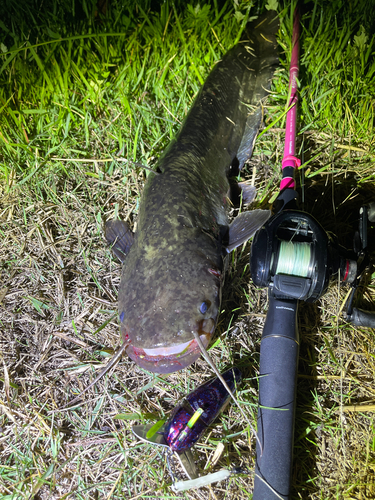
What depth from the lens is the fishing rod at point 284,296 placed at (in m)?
1.57

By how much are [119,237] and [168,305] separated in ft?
2.45

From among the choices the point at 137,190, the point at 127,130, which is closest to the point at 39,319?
the point at 137,190

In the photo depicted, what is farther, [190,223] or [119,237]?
[119,237]

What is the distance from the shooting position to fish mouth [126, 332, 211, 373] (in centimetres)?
163

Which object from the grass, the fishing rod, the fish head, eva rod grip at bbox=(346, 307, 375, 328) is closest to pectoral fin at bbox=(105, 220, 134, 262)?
the grass

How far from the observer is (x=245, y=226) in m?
2.02

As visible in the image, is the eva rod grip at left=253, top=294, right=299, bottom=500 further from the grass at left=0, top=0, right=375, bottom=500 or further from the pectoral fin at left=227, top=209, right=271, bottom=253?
the pectoral fin at left=227, top=209, right=271, bottom=253

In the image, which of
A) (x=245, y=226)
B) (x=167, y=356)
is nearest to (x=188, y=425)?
(x=167, y=356)

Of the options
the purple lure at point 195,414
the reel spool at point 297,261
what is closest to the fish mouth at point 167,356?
the purple lure at point 195,414

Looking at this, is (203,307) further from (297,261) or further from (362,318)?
(362,318)

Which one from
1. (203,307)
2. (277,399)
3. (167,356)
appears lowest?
(277,399)

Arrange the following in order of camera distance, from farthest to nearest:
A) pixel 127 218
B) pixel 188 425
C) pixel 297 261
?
1. pixel 127 218
2. pixel 188 425
3. pixel 297 261

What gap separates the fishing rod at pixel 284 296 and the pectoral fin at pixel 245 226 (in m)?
0.22

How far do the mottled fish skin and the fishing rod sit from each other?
0.29 meters
